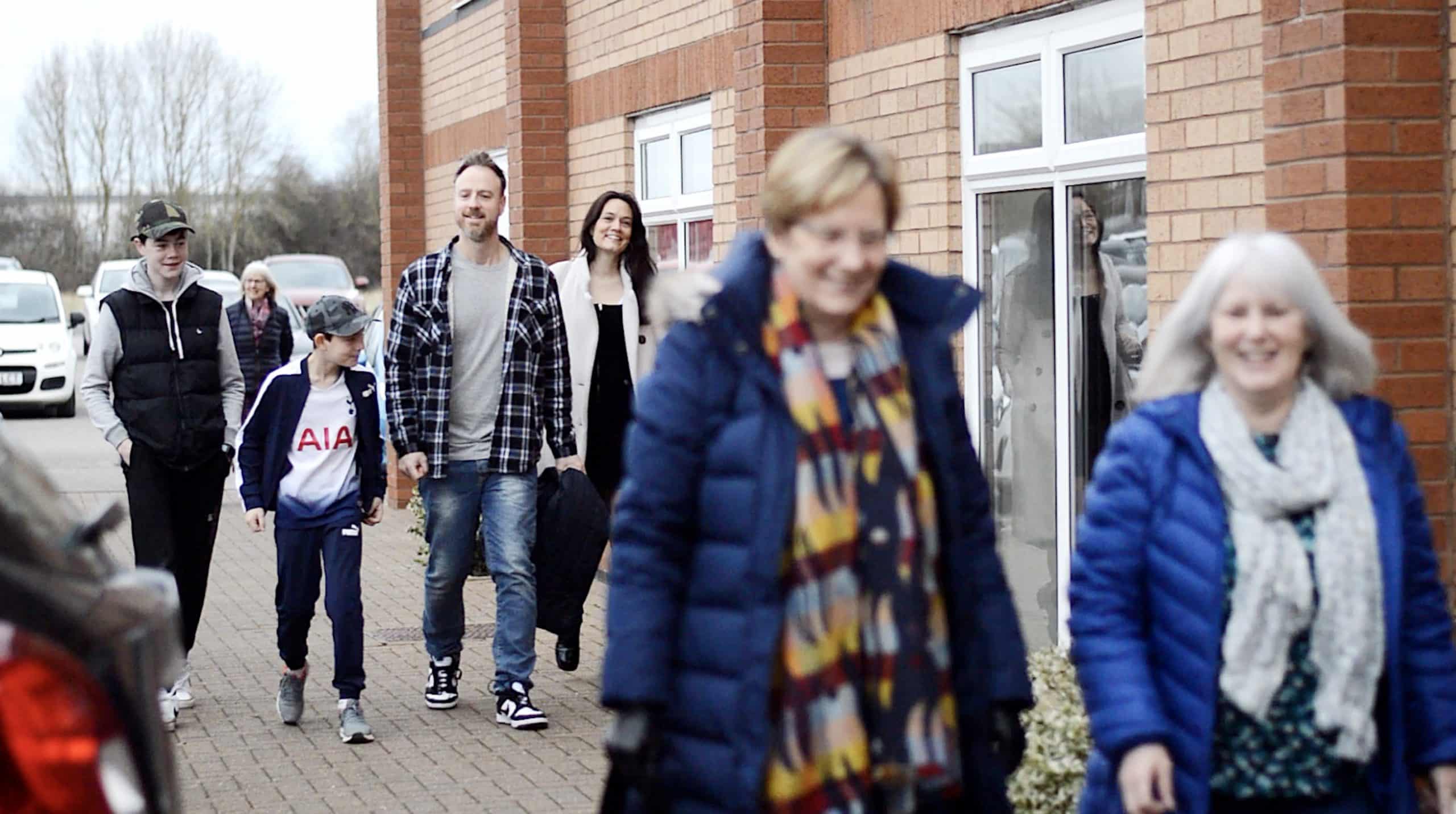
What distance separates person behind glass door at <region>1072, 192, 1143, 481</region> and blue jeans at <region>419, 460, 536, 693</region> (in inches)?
84.8

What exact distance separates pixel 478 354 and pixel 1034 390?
224 centimetres

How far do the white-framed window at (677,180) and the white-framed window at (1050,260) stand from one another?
296cm

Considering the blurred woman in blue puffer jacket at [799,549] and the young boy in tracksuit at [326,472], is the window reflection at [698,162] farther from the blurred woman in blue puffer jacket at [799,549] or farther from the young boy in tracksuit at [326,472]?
the blurred woman in blue puffer jacket at [799,549]

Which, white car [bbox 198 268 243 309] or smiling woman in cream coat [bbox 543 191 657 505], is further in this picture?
white car [bbox 198 268 243 309]

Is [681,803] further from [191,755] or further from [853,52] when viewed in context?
[853,52]

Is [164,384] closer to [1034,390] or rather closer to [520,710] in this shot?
[520,710]

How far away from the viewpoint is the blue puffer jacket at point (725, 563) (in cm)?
353

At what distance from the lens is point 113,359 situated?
27.8 feet

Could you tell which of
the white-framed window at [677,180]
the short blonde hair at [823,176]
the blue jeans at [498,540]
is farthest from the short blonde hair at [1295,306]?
the white-framed window at [677,180]

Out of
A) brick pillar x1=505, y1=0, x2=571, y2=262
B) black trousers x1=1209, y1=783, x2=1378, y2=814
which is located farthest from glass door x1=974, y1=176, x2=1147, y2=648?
brick pillar x1=505, y1=0, x2=571, y2=262

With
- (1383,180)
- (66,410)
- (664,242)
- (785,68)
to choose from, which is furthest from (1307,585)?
(66,410)

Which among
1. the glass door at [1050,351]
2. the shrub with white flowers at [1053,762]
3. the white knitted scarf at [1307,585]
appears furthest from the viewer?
the glass door at [1050,351]

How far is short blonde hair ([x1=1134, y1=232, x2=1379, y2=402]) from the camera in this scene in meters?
3.85

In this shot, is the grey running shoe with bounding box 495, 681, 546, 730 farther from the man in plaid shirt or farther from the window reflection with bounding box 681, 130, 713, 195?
the window reflection with bounding box 681, 130, 713, 195
